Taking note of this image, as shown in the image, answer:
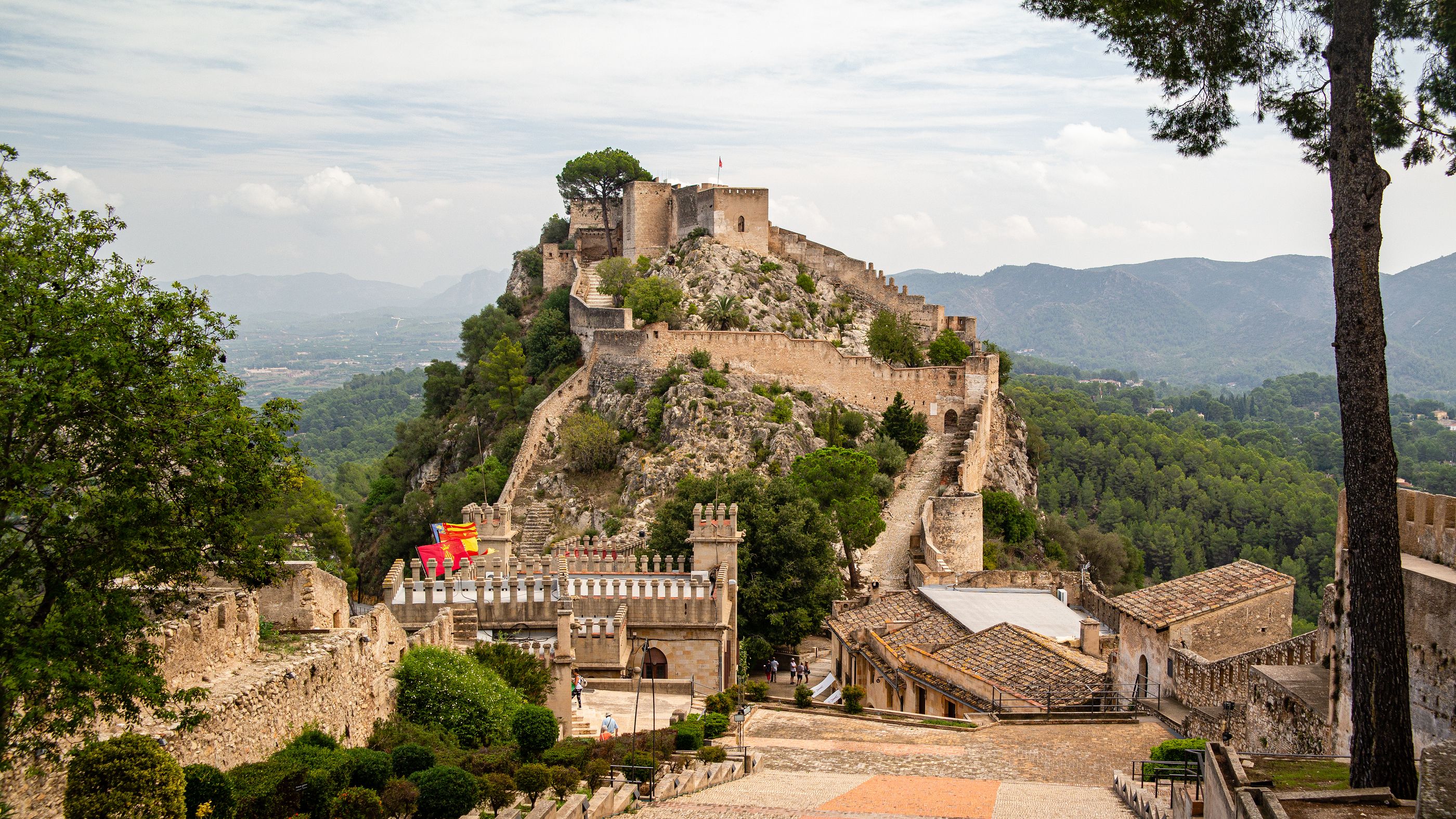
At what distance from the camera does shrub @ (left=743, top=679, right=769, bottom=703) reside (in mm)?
20250

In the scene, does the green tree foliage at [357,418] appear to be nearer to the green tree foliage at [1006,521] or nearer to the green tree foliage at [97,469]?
the green tree foliage at [1006,521]

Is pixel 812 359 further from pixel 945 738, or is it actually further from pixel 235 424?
pixel 235 424

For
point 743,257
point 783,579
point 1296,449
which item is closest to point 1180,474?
point 1296,449

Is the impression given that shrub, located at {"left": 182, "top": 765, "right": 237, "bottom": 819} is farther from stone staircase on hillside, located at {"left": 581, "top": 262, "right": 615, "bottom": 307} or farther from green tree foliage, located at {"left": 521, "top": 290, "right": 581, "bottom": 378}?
stone staircase on hillside, located at {"left": 581, "top": 262, "right": 615, "bottom": 307}

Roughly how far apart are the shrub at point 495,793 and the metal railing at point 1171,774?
251 inches

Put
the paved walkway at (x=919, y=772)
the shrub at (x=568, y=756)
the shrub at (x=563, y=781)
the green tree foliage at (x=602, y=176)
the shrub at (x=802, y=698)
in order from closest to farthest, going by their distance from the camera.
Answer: the shrub at (x=563, y=781), the paved walkway at (x=919, y=772), the shrub at (x=568, y=756), the shrub at (x=802, y=698), the green tree foliage at (x=602, y=176)

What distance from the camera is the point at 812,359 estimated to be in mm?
45250

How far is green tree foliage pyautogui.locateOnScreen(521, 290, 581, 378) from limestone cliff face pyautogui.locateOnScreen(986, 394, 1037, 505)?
17950 mm

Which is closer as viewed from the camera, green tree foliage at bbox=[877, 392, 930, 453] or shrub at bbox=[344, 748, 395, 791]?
shrub at bbox=[344, 748, 395, 791]

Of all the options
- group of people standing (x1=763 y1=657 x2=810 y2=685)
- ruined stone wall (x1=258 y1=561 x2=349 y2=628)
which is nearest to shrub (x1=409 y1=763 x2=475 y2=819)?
ruined stone wall (x1=258 y1=561 x2=349 y2=628)

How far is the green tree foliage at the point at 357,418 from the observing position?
12512 cm

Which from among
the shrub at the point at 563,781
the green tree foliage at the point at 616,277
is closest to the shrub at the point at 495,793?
the shrub at the point at 563,781

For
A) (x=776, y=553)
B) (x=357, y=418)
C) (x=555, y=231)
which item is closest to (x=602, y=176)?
(x=555, y=231)

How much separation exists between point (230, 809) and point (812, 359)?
36733mm
